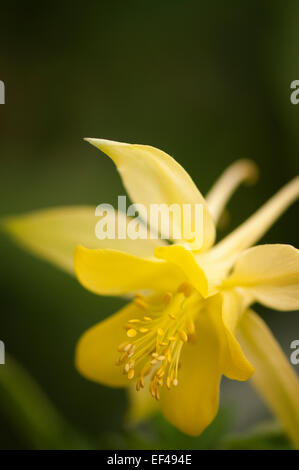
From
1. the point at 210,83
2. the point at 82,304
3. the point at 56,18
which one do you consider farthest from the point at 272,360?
the point at 56,18

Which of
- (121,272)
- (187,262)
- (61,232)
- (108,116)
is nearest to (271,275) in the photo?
(187,262)

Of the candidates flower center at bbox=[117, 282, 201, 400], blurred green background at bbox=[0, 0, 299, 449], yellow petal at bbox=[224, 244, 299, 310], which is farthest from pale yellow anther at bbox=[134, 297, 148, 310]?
blurred green background at bbox=[0, 0, 299, 449]

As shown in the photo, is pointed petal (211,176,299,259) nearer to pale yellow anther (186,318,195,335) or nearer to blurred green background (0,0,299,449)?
pale yellow anther (186,318,195,335)

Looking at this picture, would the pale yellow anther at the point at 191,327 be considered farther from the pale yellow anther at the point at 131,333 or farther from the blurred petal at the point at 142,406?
the blurred petal at the point at 142,406

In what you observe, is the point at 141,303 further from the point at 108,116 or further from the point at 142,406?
the point at 108,116

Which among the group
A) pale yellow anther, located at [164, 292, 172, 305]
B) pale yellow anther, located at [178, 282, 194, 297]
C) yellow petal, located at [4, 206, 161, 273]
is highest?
yellow petal, located at [4, 206, 161, 273]

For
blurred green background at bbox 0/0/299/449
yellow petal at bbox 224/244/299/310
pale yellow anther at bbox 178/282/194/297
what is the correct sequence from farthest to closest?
1. blurred green background at bbox 0/0/299/449
2. pale yellow anther at bbox 178/282/194/297
3. yellow petal at bbox 224/244/299/310

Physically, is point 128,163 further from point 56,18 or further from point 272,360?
point 56,18
